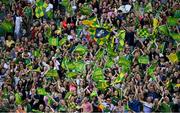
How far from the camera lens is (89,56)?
60.2ft

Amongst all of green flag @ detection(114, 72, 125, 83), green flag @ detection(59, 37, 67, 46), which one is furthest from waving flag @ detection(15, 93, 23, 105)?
green flag @ detection(59, 37, 67, 46)

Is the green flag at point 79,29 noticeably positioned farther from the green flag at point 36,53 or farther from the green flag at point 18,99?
the green flag at point 18,99

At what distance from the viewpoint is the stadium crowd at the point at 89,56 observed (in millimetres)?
16734

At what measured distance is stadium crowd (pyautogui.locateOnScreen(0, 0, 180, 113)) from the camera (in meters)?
A: 16.7

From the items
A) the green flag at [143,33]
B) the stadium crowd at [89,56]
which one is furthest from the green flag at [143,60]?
the green flag at [143,33]

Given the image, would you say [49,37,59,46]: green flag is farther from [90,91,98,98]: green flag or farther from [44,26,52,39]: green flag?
[90,91,98,98]: green flag

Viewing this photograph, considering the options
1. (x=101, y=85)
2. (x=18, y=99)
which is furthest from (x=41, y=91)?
(x=101, y=85)

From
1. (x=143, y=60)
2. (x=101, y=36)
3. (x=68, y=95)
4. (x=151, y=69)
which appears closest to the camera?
(x=68, y=95)

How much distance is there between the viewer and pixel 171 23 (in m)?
19.0

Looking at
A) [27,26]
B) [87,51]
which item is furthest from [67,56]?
[27,26]

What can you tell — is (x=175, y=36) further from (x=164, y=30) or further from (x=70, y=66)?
(x=70, y=66)

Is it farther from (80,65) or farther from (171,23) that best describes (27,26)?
(171,23)

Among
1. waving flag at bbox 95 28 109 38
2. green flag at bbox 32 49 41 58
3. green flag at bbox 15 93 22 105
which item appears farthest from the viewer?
waving flag at bbox 95 28 109 38

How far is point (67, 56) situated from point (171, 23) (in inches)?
119
